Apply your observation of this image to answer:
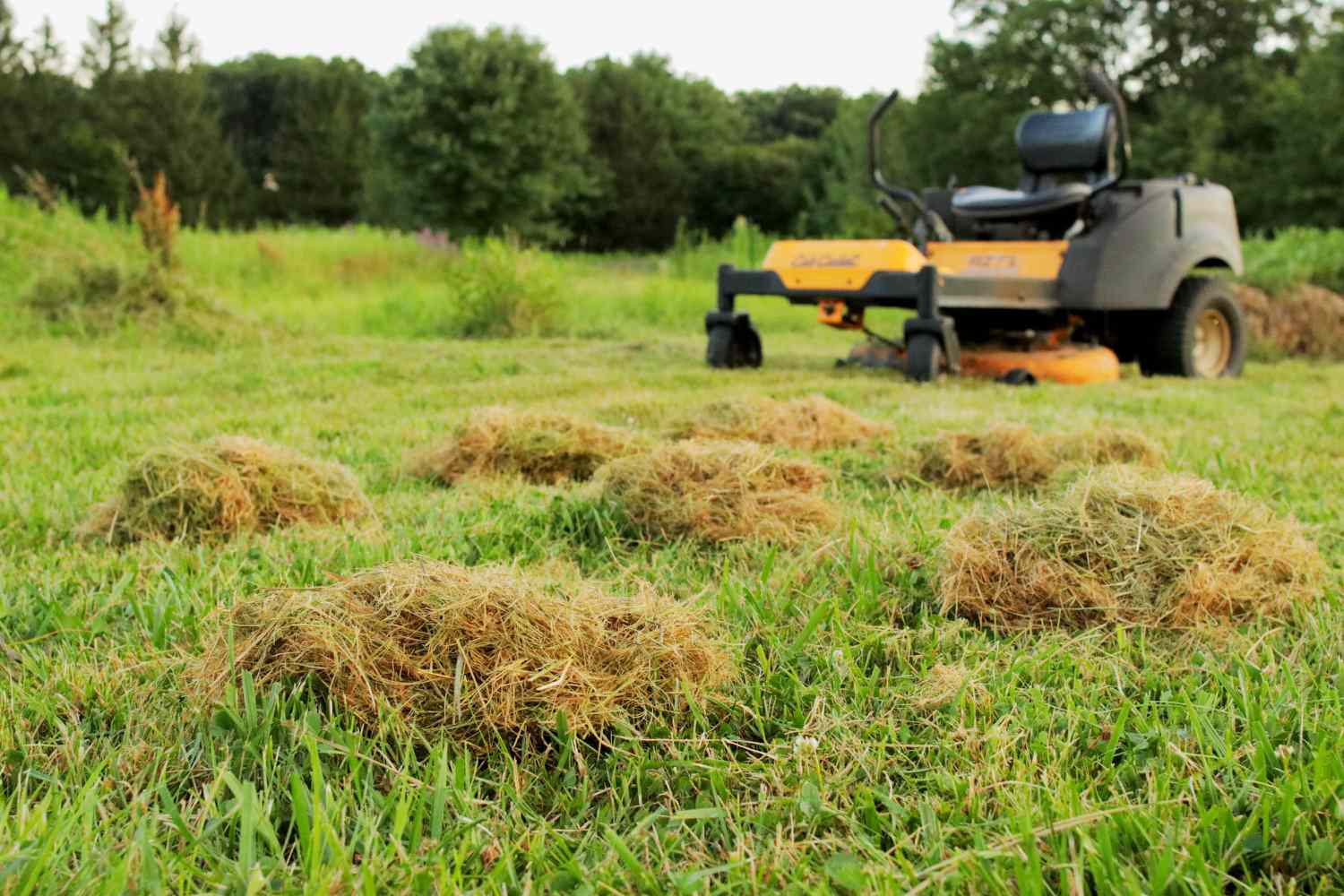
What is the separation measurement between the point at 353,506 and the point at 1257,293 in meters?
8.63

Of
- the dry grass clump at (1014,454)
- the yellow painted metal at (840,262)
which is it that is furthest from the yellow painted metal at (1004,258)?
the dry grass clump at (1014,454)

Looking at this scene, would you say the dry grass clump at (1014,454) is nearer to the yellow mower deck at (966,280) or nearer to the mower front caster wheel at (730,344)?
the yellow mower deck at (966,280)

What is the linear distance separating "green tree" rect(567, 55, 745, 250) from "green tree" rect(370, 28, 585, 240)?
845cm

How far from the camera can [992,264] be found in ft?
21.2

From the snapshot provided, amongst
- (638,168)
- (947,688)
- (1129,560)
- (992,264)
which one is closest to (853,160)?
(638,168)

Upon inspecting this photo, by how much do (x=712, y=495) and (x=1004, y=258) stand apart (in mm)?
4398

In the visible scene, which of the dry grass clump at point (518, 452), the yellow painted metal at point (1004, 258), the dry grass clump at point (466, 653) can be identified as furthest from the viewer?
the yellow painted metal at point (1004, 258)

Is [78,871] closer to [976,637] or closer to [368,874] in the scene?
[368,874]

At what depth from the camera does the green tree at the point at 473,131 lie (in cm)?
2280

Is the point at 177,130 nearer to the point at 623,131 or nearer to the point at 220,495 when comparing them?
the point at 623,131

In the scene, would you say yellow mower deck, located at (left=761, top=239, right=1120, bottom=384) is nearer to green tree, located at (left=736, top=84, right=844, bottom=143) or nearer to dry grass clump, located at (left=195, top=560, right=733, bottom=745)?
dry grass clump, located at (left=195, top=560, right=733, bottom=745)

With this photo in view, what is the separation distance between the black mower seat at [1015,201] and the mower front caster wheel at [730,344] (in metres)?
1.61

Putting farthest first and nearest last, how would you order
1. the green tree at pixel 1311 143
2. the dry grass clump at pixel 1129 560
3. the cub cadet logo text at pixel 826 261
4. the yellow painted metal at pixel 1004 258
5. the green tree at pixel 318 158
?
the green tree at pixel 318 158 → the green tree at pixel 1311 143 → the yellow painted metal at pixel 1004 258 → the cub cadet logo text at pixel 826 261 → the dry grass clump at pixel 1129 560

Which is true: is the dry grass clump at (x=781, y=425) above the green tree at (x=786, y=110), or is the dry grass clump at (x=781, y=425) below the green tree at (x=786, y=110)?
below
